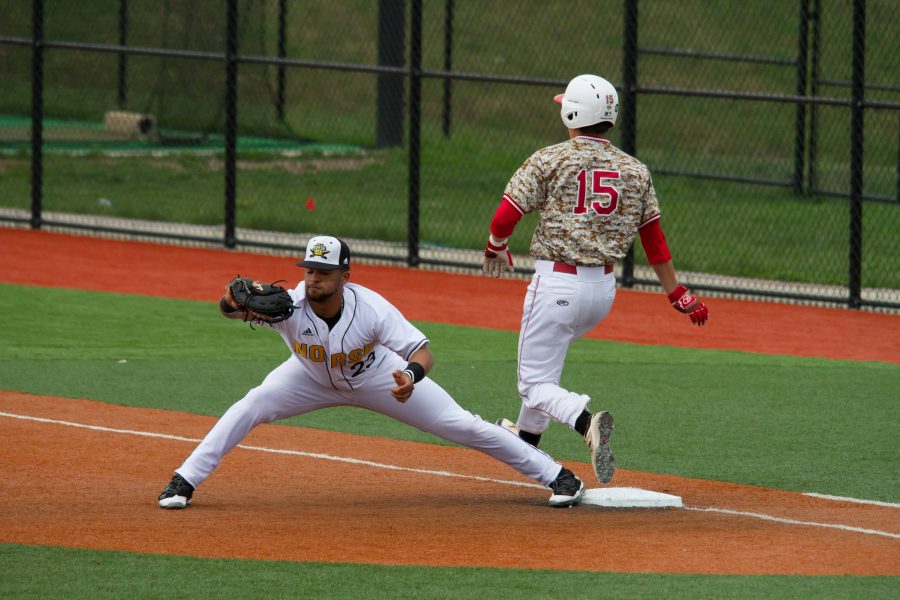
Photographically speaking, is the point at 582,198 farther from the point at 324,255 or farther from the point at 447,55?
the point at 447,55

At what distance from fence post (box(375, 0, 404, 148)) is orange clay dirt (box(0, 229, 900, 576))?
476 inches

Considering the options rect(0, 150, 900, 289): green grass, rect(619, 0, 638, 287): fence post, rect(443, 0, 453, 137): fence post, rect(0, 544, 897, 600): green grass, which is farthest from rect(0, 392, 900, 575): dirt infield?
rect(443, 0, 453, 137): fence post

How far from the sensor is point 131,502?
7.35m

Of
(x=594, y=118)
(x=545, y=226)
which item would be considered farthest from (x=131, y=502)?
(x=594, y=118)

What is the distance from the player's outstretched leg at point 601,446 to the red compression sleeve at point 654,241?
3.49 ft

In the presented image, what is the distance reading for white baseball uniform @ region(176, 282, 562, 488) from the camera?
7.08m

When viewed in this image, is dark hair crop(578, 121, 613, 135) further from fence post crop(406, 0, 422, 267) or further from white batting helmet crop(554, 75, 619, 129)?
fence post crop(406, 0, 422, 267)

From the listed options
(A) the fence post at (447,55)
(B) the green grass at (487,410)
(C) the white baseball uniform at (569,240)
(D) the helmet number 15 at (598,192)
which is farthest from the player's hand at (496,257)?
(A) the fence post at (447,55)

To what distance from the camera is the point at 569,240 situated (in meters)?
7.48

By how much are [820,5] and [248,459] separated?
48.1 ft

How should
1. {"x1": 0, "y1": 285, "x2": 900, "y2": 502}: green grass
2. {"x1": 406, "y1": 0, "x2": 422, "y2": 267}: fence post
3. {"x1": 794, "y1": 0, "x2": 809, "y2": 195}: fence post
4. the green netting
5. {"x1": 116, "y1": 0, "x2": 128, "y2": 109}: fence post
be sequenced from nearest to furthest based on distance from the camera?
{"x1": 0, "y1": 285, "x2": 900, "y2": 502}: green grass → {"x1": 406, "y1": 0, "x2": 422, "y2": 267}: fence post → {"x1": 794, "y1": 0, "x2": 809, "y2": 195}: fence post → {"x1": 116, "y1": 0, "x2": 128, "y2": 109}: fence post → the green netting

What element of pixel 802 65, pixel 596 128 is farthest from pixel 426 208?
pixel 596 128

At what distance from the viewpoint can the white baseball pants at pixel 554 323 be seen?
7.48 m

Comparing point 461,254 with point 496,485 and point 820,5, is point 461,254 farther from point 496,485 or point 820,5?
point 496,485
